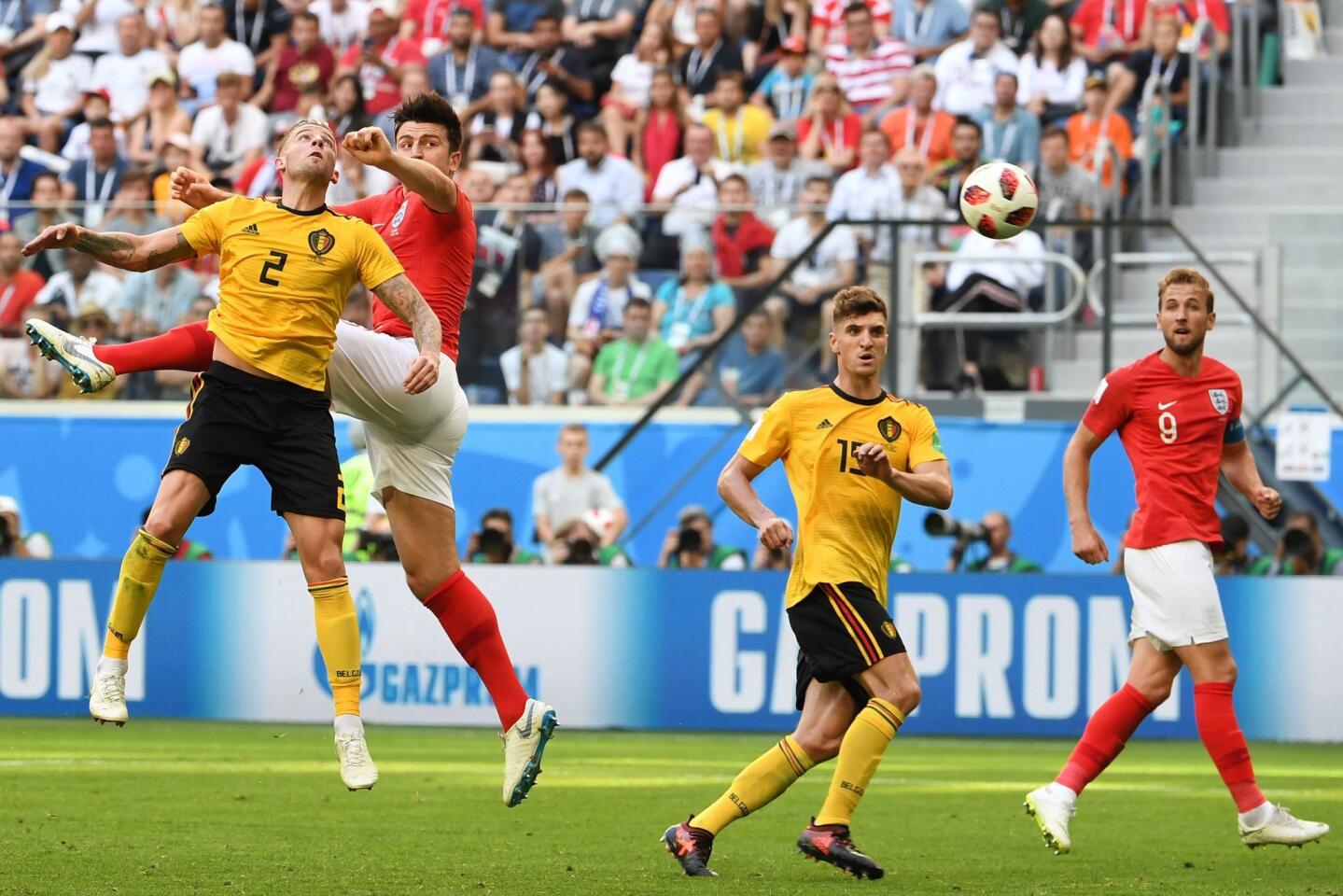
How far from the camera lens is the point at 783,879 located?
7324 mm

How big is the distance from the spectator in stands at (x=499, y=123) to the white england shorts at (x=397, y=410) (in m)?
10.5

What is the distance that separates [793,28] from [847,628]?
12.3m

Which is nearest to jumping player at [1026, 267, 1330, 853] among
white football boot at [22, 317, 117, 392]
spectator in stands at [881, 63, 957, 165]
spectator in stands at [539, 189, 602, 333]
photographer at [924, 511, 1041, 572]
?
white football boot at [22, 317, 117, 392]

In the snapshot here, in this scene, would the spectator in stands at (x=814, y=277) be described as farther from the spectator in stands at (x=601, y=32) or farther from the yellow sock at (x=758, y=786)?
the yellow sock at (x=758, y=786)

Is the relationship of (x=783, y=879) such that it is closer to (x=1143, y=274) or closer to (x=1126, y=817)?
(x=1126, y=817)

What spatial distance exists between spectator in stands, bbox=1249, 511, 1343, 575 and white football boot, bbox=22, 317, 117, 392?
9.07 metres

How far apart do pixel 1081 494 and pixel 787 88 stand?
10.6 meters

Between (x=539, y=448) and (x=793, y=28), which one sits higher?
(x=793, y=28)

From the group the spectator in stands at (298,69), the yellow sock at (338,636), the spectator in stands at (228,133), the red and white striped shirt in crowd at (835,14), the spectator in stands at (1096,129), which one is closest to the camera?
the yellow sock at (338,636)

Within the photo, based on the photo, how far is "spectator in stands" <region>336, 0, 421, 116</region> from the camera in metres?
19.4

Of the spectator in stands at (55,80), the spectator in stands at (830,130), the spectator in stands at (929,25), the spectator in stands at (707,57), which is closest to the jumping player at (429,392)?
the spectator in stands at (830,130)

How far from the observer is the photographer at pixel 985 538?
14516mm

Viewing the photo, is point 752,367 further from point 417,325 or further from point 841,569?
point 417,325

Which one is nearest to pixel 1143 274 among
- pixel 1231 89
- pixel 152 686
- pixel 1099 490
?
pixel 1099 490
